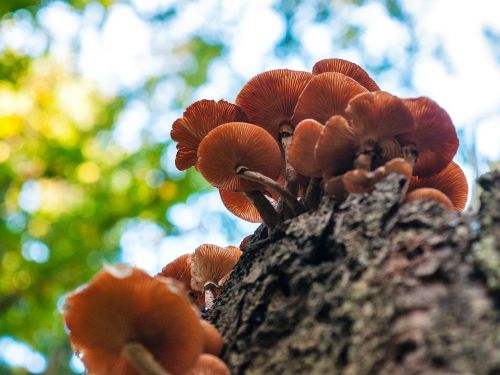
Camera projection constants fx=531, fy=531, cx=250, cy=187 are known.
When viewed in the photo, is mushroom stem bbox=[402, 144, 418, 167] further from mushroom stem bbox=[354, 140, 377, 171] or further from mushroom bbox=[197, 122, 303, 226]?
mushroom bbox=[197, 122, 303, 226]

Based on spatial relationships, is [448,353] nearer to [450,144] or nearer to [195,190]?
[450,144]

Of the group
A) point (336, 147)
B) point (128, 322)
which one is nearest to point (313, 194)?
point (336, 147)

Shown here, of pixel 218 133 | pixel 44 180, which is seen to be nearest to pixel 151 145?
pixel 44 180

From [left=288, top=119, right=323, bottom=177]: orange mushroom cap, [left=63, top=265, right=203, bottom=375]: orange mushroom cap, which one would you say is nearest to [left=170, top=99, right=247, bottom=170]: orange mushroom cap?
[left=288, top=119, right=323, bottom=177]: orange mushroom cap

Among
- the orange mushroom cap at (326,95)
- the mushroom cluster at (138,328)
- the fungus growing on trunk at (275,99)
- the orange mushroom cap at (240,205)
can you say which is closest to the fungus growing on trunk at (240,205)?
the orange mushroom cap at (240,205)

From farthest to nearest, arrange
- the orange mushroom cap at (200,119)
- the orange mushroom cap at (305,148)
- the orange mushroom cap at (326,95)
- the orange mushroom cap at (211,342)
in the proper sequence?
the orange mushroom cap at (200,119)
the orange mushroom cap at (326,95)
the orange mushroom cap at (305,148)
the orange mushroom cap at (211,342)

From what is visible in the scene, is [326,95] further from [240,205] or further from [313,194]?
[240,205]

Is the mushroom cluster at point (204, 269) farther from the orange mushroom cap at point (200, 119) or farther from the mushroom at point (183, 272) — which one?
the orange mushroom cap at point (200, 119)
